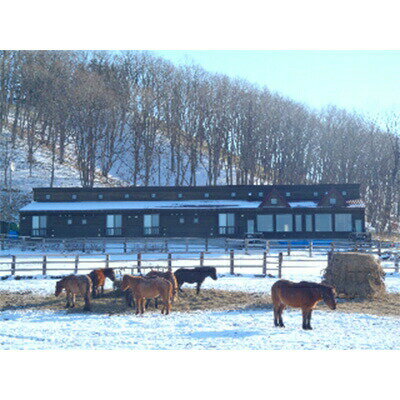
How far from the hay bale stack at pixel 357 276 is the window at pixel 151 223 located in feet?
83.4

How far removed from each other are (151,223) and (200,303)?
85.6ft

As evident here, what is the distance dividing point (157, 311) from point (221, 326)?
2.82 metres

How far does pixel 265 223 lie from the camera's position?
4253 centimetres

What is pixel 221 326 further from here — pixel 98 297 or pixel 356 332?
pixel 98 297

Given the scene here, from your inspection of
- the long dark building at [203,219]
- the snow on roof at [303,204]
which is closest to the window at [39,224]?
the long dark building at [203,219]

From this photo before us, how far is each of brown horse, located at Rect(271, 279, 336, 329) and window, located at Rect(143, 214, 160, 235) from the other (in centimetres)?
2961

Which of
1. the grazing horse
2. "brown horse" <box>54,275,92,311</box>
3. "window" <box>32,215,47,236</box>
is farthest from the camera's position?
"window" <box>32,215,47,236</box>

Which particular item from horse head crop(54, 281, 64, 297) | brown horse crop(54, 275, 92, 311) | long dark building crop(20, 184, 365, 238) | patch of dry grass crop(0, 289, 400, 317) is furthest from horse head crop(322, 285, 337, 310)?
long dark building crop(20, 184, 365, 238)

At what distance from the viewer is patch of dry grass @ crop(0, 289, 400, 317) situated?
15.9 meters

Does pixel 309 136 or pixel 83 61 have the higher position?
pixel 83 61

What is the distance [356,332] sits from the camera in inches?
494

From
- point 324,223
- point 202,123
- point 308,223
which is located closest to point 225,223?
point 308,223

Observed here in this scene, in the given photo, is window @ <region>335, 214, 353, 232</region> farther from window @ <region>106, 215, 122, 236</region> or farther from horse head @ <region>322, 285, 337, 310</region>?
Result: horse head @ <region>322, 285, 337, 310</region>

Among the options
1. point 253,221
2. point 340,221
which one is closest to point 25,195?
A: point 253,221
